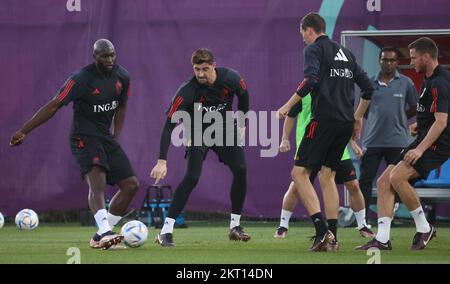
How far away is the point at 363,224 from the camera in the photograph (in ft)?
42.7

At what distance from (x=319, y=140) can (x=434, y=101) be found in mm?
1142

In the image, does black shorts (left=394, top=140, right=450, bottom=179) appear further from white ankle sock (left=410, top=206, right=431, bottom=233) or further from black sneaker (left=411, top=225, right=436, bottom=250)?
black sneaker (left=411, top=225, right=436, bottom=250)

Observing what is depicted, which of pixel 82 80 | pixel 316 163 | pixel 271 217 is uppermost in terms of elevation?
pixel 82 80

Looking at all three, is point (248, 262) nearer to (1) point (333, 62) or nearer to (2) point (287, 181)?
(1) point (333, 62)

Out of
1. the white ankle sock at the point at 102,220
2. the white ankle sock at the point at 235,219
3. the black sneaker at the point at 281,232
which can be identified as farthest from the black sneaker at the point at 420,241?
the white ankle sock at the point at 102,220

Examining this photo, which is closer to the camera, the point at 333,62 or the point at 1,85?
the point at 333,62

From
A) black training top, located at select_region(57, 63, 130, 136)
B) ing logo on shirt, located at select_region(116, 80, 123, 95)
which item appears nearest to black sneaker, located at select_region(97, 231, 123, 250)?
black training top, located at select_region(57, 63, 130, 136)

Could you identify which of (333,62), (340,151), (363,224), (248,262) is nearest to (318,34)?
(333,62)

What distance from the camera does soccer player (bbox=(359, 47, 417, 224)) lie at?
44.8 ft

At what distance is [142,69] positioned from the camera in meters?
16.1

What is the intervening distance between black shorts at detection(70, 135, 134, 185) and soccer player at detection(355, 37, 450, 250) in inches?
103

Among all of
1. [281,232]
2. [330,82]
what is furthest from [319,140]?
[281,232]

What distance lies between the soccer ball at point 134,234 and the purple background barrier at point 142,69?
4968 millimetres

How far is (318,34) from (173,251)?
253 cm
